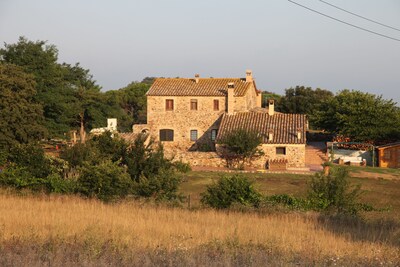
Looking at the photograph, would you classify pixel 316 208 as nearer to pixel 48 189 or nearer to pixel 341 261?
pixel 48 189

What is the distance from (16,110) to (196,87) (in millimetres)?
14704

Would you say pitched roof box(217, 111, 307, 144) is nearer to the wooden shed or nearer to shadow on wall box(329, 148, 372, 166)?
shadow on wall box(329, 148, 372, 166)

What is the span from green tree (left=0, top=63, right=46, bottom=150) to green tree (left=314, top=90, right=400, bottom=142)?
23059 millimetres

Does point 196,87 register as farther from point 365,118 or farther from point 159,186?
point 159,186

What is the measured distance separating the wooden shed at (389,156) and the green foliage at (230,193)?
2590 cm

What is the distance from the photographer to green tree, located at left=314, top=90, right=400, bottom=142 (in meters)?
45.2

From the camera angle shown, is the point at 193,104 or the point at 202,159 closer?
the point at 202,159

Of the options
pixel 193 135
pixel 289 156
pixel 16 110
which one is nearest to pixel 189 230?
pixel 16 110

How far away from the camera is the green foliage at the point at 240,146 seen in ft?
123

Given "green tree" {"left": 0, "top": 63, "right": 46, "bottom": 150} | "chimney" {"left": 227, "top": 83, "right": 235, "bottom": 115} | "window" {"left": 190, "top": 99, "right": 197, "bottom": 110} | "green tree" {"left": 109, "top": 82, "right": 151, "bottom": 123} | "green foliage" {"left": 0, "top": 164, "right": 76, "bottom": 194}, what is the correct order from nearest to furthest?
"green foliage" {"left": 0, "top": 164, "right": 76, "bottom": 194}
"green tree" {"left": 0, "top": 63, "right": 46, "bottom": 150}
"chimney" {"left": 227, "top": 83, "right": 235, "bottom": 115}
"window" {"left": 190, "top": 99, "right": 197, "bottom": 110}
"green tree" {"left": 109, "top": 82, "right": 151, "bottom": 123}

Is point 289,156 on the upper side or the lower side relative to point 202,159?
upper

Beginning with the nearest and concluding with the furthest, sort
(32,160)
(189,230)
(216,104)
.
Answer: (189,230)
(32,160)
(216,104)

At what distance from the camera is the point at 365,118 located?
46.1 meters

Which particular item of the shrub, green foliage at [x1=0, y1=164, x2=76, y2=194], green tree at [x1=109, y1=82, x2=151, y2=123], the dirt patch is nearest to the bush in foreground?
the shrub
